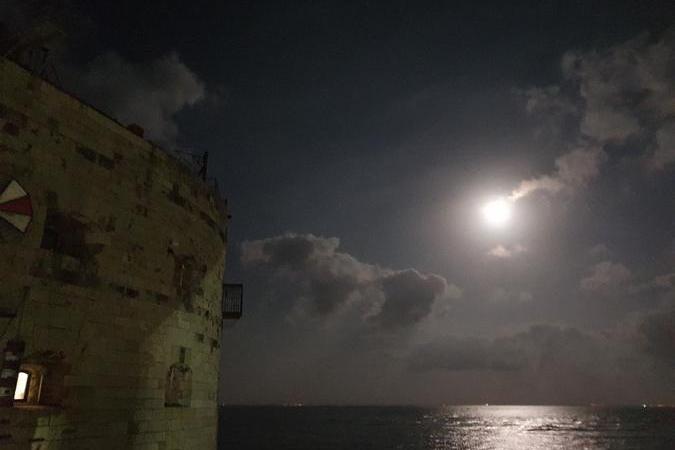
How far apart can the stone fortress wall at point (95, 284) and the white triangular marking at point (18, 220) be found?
0.07 m

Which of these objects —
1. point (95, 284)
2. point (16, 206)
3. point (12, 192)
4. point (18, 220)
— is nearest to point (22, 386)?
point (95, 284)

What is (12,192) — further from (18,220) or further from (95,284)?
(95,284)

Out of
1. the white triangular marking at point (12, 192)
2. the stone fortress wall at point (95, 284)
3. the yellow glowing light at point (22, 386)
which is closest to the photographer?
the white triangular marking at point (12, 192)

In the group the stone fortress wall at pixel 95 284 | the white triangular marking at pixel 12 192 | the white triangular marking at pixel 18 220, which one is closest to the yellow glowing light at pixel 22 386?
the stone fortress wall at pixel 95 284

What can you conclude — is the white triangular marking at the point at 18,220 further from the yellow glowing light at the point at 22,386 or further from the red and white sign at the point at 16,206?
the yellow glowing light at the point at 22,386

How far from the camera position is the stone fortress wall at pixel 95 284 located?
8391mm

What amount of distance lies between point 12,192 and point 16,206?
0.81 ft

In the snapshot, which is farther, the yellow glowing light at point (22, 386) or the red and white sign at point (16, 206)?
the yellow glowing light at point (22, 386)

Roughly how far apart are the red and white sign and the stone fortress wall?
0.09 metres

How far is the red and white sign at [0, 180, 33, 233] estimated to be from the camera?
322 inches

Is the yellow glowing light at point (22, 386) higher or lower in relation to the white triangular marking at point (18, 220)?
lower

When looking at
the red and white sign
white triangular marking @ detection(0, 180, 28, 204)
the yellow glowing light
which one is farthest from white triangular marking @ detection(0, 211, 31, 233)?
the yellow glowing light

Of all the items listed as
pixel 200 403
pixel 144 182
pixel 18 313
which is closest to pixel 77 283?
pixel 18 313

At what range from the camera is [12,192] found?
827 centimetres
